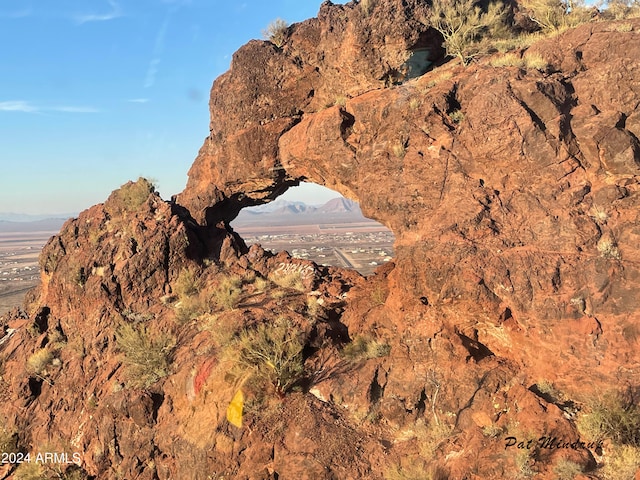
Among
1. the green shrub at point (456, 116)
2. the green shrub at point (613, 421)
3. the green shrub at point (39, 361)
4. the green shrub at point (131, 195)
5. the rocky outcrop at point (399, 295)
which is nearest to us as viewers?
the green shrub at point (613, 421)

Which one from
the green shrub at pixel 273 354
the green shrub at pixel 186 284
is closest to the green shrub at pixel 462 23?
the green shrub at pixel 273 354

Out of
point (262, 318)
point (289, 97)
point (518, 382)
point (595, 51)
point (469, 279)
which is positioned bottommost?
point (518, 382)

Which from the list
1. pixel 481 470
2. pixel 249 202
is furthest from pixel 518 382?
pixel 249 202

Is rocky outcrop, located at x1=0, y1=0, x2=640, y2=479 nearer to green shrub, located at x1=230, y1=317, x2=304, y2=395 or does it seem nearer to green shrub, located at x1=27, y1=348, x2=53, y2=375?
green shrub, located at x1=27, y1=348, x2=53, y2=375

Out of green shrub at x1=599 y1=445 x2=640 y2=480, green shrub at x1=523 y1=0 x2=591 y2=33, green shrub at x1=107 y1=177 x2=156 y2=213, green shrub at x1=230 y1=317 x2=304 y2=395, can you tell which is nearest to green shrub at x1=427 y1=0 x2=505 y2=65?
green shrub at x1=523 y1=0 x2=591 y2=33

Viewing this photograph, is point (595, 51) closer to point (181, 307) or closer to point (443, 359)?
point (443, 359)

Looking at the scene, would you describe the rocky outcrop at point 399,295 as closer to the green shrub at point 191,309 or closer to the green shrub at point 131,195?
the green shrub at point 191,309
